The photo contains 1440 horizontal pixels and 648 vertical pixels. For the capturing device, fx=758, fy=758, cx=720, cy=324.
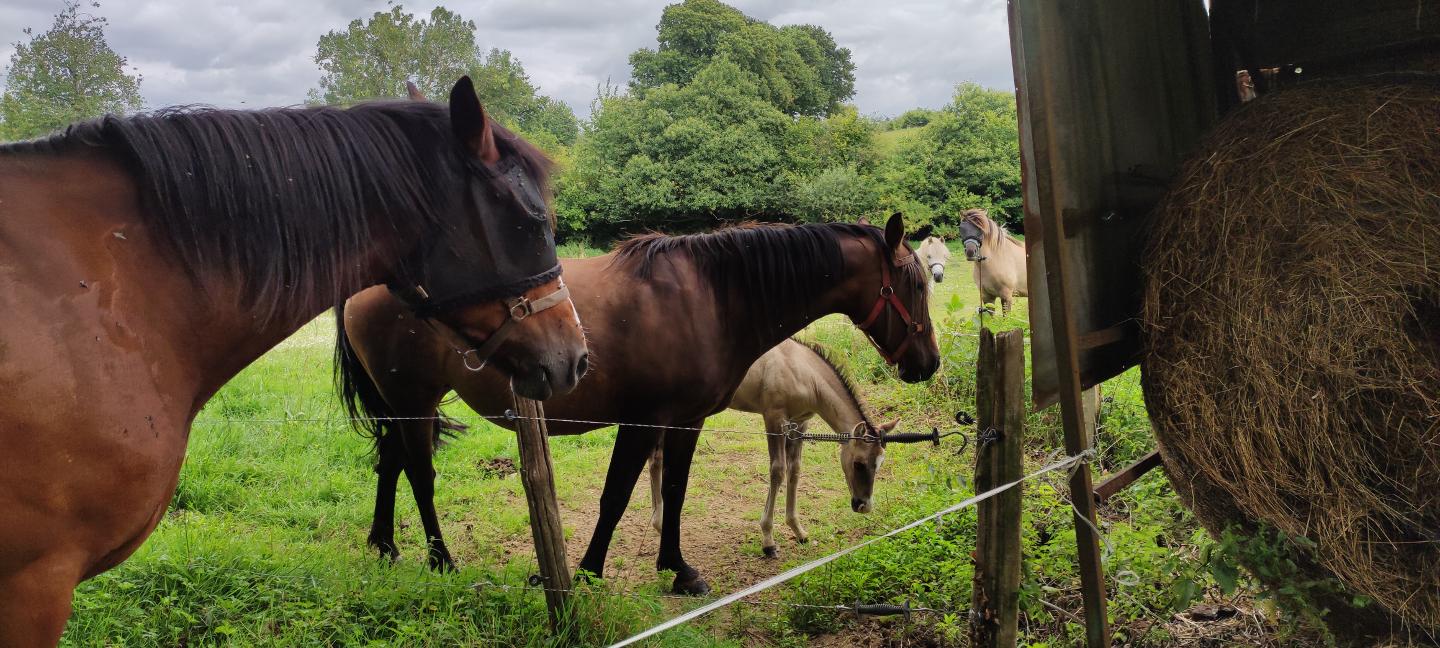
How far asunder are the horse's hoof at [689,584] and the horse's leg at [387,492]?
1.71 metres

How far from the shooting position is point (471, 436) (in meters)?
7.15

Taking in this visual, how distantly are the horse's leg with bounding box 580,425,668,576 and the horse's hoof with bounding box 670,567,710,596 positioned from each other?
653mm

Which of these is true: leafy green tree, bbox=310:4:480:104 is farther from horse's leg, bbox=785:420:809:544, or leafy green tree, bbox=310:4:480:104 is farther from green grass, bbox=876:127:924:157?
horse's leg, bbox=785:420:809:544

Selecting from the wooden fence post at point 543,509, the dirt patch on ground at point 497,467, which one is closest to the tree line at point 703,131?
the dirt patch on ground at point 497,467

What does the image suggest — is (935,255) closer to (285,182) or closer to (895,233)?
(895,233)

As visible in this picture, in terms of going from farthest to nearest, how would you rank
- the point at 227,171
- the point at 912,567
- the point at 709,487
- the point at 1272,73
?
the point at 709,487 → the point at 912,567 → the point at 1272,73 → the point at 227,171

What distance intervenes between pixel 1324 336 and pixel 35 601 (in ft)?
10.7


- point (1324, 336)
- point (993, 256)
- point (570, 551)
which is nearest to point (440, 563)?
point (570, 551)

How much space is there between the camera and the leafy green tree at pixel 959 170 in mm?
24703

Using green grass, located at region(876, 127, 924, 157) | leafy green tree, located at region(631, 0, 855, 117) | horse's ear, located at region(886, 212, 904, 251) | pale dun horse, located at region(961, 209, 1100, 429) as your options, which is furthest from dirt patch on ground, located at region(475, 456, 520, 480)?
leafy green tree, located at region(631, 0, 855, 117)

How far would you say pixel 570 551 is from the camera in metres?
5.05

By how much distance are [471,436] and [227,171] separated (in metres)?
5.63

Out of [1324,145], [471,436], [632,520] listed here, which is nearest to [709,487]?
[632,520]

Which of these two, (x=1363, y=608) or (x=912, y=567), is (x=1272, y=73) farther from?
(x=912, y=567)
